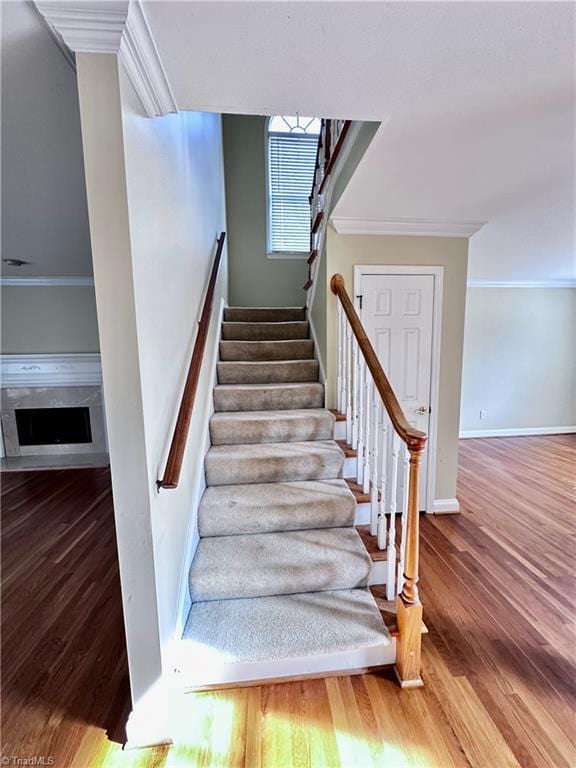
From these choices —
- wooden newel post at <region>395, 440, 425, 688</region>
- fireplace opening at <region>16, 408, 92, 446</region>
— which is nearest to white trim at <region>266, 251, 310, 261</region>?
fireplace opening at <region>16, 408, 92, 446</region>

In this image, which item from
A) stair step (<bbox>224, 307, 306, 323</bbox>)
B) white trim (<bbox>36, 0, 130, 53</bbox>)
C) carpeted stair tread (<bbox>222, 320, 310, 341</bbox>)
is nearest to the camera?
white trim (<bbox>36, 0, 130, 53</bbox>)

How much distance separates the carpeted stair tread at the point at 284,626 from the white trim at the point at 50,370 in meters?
3.34

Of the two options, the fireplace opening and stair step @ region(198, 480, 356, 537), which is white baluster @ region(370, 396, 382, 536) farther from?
the fireplace opening

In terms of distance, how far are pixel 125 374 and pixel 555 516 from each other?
11.3 feet

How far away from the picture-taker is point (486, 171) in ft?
6.09

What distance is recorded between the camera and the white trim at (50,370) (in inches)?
159

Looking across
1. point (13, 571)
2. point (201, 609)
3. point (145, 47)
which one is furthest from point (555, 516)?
point (13, 571)

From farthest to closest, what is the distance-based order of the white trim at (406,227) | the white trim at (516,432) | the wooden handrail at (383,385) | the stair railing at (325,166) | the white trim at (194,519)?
1. the white trim at (516,432)
2. the white trim at (406,227)
3. the stair railing at (325,166)
4. the white trim at (194,519)
5. the wooden handrail at (383,385)

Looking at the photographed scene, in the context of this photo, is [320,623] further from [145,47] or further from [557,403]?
[557,403]

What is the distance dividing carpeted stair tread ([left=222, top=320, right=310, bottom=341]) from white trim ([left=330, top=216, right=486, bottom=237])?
1.00 meters

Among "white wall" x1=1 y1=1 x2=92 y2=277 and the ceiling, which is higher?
the ceiling

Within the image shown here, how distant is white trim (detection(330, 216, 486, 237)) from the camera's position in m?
2.46

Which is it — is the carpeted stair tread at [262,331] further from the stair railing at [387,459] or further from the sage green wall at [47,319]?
the sage green wall at [47,319]

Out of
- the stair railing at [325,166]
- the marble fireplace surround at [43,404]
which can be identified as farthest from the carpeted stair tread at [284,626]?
the marble fireplace surround at [43,404]
